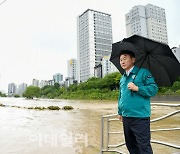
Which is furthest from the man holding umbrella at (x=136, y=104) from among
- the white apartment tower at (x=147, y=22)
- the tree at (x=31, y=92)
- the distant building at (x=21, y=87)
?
the distant building at (x=21, y=87)

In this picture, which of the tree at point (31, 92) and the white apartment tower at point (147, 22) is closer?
the tree at point (31, 92)

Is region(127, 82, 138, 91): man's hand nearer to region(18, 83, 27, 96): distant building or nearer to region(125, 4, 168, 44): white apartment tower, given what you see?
region(125, 4, 168, 44): white apartment tower

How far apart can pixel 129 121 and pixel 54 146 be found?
283cm

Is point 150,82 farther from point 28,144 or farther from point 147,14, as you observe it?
point 147,14

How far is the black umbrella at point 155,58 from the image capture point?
77.6 inches

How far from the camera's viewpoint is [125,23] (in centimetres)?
7906

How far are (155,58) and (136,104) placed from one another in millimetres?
526

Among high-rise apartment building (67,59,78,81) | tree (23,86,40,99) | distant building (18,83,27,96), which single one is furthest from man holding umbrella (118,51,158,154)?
distant building (18,83,27,96)

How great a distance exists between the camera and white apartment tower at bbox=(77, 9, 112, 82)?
77250 millimetres

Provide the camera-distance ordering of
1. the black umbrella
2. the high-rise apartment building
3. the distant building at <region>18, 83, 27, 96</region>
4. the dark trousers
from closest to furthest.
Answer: the dark trousers, the black umbrella, the high-rise apartment building, the distant building at <region>18, 83, 27, 96</region>

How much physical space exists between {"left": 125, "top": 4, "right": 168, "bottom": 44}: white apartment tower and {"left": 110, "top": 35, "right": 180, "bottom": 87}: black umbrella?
73.7 metres

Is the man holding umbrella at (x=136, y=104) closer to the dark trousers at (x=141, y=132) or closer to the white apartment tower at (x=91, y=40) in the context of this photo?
the dark trousers at (x=141, y=132)

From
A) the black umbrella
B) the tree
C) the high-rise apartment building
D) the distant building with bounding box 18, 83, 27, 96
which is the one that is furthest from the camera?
the distant building with bounding box 18, 83, 27, 96

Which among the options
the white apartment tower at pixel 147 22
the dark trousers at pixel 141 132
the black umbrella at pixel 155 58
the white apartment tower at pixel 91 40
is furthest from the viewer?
the white apartment tower at pixel 91 40
